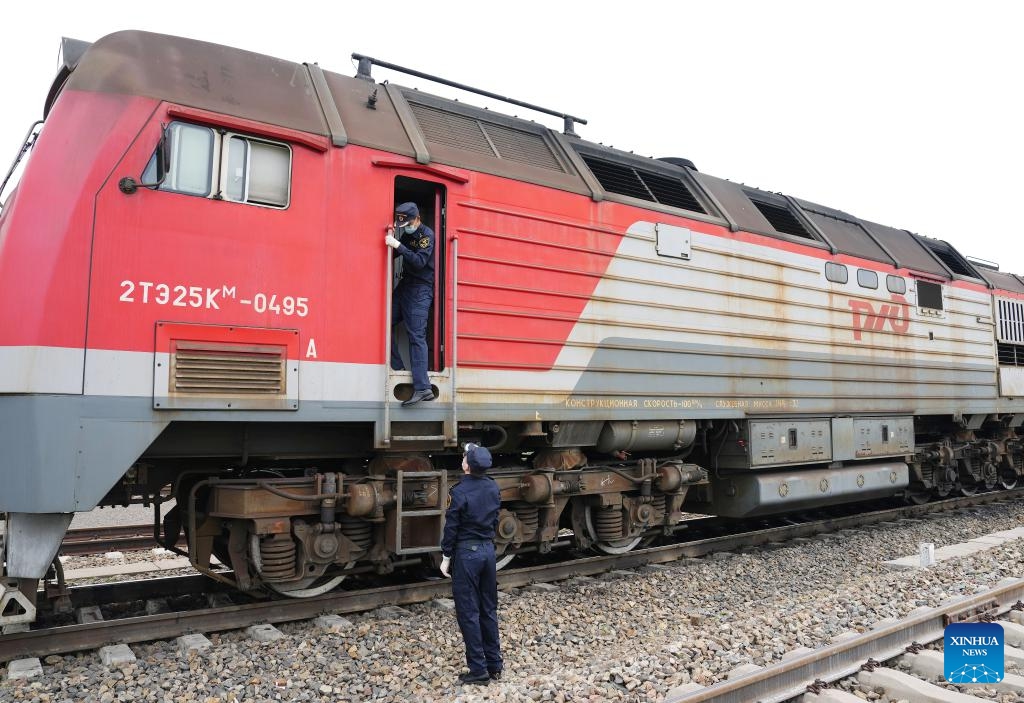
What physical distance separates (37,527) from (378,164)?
347 cm

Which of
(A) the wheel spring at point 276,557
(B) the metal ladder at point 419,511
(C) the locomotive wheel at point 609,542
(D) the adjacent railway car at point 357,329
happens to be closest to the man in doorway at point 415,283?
(D) the adjacent railway car at point 357,329

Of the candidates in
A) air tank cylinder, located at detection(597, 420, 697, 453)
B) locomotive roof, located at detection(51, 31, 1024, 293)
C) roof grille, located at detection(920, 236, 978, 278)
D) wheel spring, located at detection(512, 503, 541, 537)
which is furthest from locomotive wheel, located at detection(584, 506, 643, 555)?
roof grille, located at detection(920, 236, 978, 278)

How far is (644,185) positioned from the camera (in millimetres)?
8172

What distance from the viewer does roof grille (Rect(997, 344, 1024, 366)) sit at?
1287 cm

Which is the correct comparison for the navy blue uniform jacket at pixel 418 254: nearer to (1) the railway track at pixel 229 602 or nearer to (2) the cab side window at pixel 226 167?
(2) the cab side window at pixel 226 167

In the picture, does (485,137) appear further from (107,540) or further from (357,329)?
(107,540)

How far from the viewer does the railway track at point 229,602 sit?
4.88m

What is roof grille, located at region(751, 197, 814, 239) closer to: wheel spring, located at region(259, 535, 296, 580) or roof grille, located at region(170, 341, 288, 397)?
roof grille, located at region(170, 341, 288, 397)

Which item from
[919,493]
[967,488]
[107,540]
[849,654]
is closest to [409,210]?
[849,654]

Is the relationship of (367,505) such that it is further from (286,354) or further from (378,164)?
(378,164)

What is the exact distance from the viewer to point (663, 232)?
7.86m

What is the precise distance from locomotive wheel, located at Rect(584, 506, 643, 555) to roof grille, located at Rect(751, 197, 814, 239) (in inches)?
176

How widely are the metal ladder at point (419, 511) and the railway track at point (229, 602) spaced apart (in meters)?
0.48

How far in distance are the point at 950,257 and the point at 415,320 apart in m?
10.9
